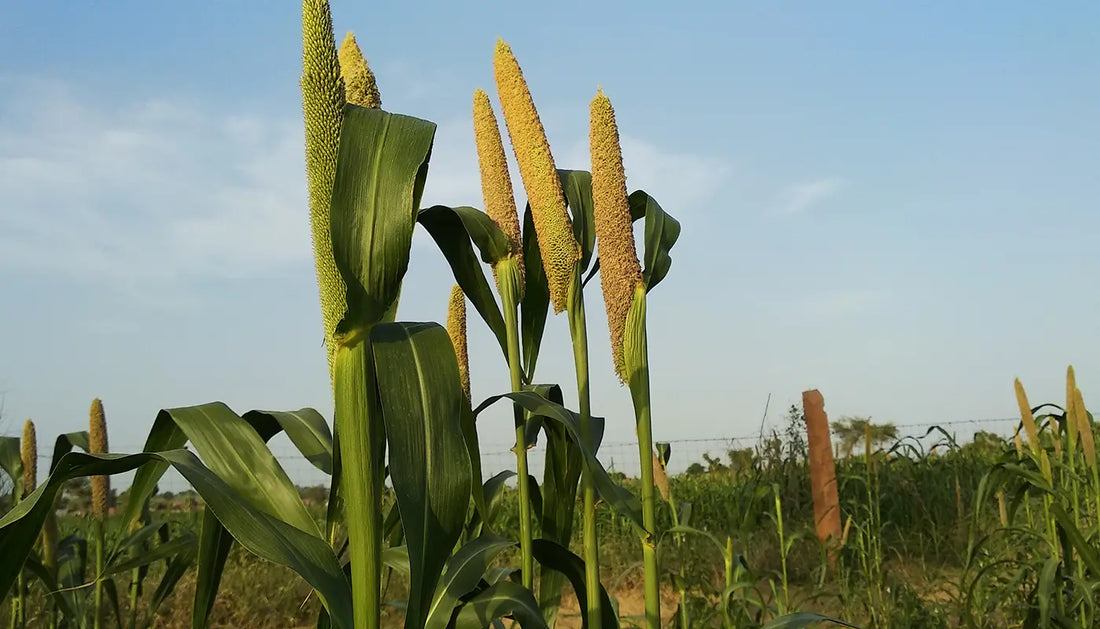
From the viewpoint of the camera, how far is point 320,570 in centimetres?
123

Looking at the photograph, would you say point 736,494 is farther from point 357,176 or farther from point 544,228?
point 357,176

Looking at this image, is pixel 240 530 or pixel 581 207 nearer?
pixel 240 530

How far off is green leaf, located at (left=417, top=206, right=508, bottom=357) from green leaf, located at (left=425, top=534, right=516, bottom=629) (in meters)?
0.43

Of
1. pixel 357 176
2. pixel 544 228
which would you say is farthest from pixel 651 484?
pixel 357 176

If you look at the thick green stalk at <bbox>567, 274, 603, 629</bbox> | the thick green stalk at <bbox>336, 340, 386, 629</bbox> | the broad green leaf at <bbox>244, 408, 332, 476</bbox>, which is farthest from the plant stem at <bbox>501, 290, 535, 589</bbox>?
the thick green stalk at <bbox>336, 340, 386, 629</bbox>

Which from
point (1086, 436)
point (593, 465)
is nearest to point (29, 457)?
point (593, 465)

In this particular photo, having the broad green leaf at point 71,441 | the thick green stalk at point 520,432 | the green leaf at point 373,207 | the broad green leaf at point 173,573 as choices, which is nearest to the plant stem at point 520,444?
the thick green stalk at point 520,432

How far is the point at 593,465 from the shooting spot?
4.68 feet

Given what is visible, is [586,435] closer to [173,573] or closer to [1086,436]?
[173,573]

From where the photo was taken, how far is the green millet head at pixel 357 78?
1.30 metres

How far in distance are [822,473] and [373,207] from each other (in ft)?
13.8

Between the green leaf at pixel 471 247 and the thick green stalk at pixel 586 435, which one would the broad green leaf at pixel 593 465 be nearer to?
the thick green stalk at pixel 586 435

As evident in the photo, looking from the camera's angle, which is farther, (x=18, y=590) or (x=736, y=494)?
(x=736, y=494)

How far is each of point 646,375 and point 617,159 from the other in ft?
1.56
